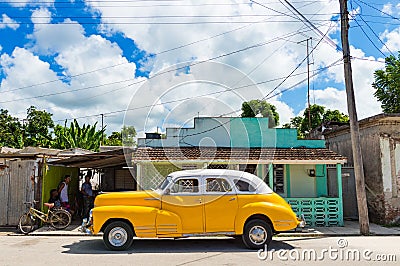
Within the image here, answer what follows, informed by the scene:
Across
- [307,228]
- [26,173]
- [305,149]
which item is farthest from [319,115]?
[26,173]

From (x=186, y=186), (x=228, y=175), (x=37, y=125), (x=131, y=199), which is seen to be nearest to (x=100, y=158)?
(x=131, y=199)

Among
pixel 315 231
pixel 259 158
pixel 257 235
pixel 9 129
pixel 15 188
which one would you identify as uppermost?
pixel 9 129

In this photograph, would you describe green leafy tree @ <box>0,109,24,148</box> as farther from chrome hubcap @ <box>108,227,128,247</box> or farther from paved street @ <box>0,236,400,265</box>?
chrome hubcap @ <box>108,227,128,247</box>

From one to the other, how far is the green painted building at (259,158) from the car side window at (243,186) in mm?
4165

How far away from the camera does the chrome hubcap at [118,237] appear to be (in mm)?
9320

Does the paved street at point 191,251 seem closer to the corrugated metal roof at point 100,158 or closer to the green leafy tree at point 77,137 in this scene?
the corrugated metal roof at point 100,158

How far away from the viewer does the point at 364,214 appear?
40.0ft

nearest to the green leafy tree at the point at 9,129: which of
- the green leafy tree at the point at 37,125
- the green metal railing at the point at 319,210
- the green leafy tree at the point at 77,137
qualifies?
the green leafy tree at the point at 37,125

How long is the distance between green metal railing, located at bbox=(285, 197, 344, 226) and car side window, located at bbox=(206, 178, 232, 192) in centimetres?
498

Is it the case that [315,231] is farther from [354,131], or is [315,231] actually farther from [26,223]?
[26,223]

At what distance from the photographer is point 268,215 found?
31.1 ft

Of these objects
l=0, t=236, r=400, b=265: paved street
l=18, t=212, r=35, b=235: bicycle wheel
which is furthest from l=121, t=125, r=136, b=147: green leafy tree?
l=0, t=236, r=400, b=265: paved street

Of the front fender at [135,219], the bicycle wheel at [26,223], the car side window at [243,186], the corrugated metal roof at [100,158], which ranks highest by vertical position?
the corrugated metal roof at [100,158]

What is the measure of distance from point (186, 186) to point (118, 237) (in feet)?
6.62
